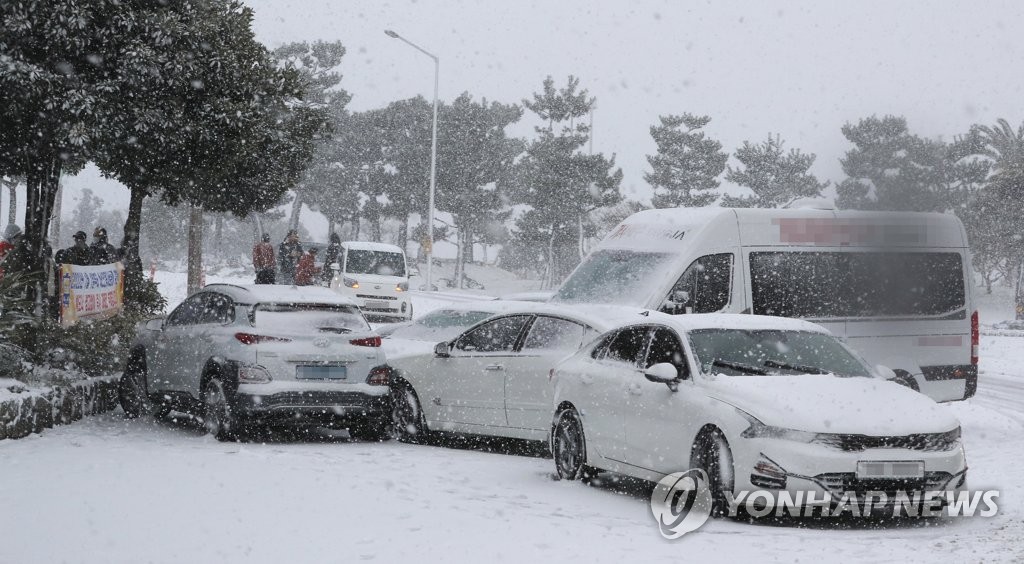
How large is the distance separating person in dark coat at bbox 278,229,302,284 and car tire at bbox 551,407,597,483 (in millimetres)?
17757

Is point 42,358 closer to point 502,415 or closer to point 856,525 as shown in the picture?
point 502,415

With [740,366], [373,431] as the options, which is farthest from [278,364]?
[740,366]

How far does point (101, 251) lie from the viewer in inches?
749

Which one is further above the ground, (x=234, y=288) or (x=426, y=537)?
(x=234, y=288)

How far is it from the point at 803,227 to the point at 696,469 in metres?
5.89

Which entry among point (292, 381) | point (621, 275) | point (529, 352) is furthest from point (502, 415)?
point (621, 275)

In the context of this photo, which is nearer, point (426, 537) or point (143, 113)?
point (426, 537)

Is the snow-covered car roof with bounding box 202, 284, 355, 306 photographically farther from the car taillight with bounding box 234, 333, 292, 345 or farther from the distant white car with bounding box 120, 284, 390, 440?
the car taillight with bounding box 234, 333, 292, 345

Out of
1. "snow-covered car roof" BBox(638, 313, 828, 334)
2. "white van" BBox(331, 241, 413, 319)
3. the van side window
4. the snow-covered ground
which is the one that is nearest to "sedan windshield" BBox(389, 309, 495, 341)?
the van side window

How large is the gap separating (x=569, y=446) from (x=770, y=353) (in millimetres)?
1798

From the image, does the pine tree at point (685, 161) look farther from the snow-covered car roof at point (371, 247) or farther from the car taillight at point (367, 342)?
the car taillight at point (367, 342)

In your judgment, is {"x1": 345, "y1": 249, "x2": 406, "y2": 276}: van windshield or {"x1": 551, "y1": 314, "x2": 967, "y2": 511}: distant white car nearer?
{"x1": 551, "y1": 314, "x2": 967, "y2": 511}: distant white car

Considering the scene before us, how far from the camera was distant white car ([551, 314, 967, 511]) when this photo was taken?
7605 mm

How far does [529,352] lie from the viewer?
11.1m
